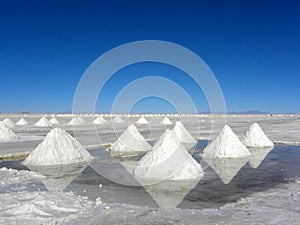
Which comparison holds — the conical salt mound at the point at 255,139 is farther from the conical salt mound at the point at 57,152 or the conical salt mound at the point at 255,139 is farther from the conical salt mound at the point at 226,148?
the conical salt mound at the point at 57,152

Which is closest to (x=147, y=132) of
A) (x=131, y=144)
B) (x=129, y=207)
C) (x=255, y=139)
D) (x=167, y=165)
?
(x=131, y=144)

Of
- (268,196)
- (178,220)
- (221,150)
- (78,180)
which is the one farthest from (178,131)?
(178,220)

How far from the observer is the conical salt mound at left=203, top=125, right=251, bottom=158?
17766mm

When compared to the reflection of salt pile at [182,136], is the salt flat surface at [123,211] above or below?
below

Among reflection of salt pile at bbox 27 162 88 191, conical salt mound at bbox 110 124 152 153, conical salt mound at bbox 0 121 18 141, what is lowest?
reflection of salt pile at bbox 27 162 88 191

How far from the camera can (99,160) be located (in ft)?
55.4

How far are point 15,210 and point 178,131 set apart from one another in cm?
1870

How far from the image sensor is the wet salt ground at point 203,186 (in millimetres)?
9336

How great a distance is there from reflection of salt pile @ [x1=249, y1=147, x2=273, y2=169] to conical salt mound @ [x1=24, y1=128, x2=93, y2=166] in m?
8.24

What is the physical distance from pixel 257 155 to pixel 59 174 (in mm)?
10999

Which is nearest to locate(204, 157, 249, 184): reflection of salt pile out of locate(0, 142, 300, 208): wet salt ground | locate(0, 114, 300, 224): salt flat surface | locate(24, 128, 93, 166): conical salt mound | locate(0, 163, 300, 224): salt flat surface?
locate(0, 142, 300, 208): wet salt ground

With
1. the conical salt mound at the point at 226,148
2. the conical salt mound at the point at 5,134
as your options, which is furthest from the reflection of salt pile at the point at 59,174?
the conical salt mound at the point at 5,134

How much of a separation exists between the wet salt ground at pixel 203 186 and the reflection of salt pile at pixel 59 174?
1.4 inches

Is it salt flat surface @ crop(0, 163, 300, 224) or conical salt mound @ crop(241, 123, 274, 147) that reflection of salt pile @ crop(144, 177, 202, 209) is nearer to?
salt flat surface @ crop(0, 163, 300, 224)
